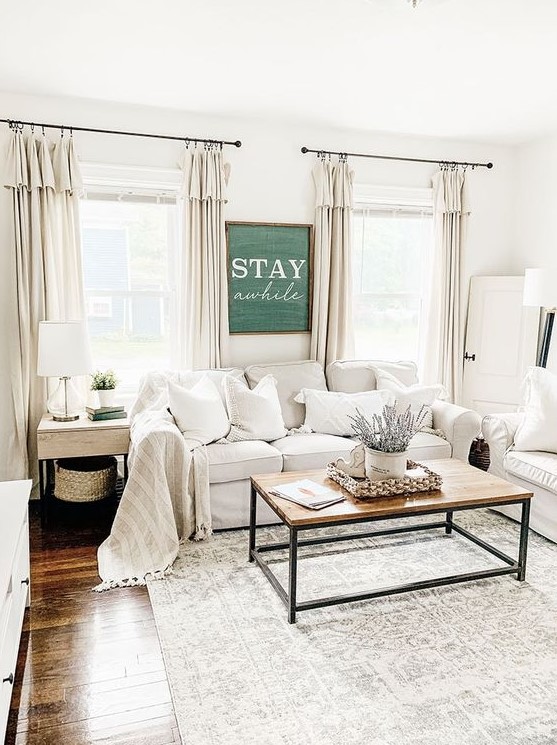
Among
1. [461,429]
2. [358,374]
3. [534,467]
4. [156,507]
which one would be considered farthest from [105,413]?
[534,467]

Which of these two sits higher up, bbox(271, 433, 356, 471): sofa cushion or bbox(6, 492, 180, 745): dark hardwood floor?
bbox(271, 433, 356, 471): sofa cushion

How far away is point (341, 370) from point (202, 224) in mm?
1455

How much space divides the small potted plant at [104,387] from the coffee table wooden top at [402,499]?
1.34 m

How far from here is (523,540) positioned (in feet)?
9.96

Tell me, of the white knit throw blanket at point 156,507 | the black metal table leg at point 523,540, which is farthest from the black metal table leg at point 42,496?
the black metal table leg at point 523,540

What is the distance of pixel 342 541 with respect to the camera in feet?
11.1

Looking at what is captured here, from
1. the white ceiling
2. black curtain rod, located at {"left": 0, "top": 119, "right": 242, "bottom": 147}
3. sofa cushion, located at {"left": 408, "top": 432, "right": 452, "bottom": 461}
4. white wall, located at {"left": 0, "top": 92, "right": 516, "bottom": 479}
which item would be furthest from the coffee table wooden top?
black curtain rod, located at {"left": 0, "top": 119, "right": 242, "bottom": 147}

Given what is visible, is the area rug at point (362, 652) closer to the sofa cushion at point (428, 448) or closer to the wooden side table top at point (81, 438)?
the sofa cushion at point (428, 448)

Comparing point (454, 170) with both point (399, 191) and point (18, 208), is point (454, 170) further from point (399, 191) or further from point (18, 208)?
point (18, 208)

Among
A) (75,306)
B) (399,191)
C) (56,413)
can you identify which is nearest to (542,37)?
(399,191)

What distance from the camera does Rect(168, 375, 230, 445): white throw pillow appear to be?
3682mm

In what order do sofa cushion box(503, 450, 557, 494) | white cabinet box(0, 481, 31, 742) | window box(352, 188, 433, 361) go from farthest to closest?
window box(352, 188, 433, 361)
sofa cushion box(503, 450, 557, 494)
white cabinet box(0, 481, 31, 742)

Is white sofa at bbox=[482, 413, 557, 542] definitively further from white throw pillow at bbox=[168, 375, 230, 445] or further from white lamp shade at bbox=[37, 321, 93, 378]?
white lamp shade at bbox=[37, 321, 93, 378]

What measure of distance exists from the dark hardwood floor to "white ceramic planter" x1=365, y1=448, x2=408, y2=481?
1.24 metres
